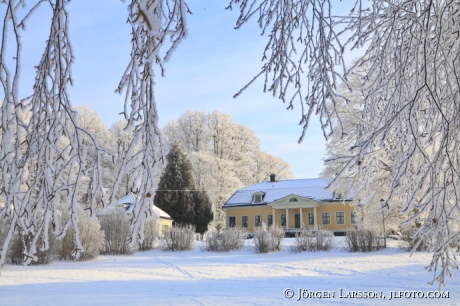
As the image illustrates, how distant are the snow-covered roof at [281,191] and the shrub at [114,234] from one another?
17223 millimetres

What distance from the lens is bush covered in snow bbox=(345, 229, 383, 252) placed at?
16.5 meters

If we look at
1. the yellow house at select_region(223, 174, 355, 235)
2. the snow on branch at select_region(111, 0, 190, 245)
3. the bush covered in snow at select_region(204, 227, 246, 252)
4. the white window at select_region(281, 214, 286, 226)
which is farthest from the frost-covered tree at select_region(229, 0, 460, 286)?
the white window at select_region(281, 214, 286, 226)

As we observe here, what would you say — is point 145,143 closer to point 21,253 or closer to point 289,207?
point 21,253

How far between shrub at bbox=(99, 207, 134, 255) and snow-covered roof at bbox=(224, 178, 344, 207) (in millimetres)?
17223

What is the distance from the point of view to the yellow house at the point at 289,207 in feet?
106

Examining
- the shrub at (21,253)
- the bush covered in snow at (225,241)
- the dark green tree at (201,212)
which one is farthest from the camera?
the dark green tree at (201,212)

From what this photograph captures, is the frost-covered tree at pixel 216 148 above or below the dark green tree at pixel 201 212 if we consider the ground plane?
above

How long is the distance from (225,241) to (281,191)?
16681 millimetres

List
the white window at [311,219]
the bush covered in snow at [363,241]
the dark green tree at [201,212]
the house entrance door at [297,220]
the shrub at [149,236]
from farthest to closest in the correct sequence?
the house entrance door at [297,220] → the white window at [311,219] → the dark green tree at [201,212] → the shrub at [149,236] → the bush covered in snow at [363,241]

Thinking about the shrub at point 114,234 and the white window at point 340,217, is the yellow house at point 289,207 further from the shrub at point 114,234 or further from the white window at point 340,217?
the shrub at point 114,234

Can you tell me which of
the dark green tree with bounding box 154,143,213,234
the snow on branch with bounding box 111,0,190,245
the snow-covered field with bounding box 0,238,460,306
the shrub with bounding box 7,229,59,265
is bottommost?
→ the snow-covered field with bounding box 0,238,460,306

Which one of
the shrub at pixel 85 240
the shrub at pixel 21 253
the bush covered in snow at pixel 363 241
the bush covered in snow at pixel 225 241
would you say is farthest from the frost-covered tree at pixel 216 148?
the shrub at pixel 21 253

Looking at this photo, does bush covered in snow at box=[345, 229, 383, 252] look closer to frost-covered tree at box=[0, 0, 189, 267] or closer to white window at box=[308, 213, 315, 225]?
frost-covered tree at box=[0, 0, 189, 267]

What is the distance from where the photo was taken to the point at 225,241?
58.0ft
